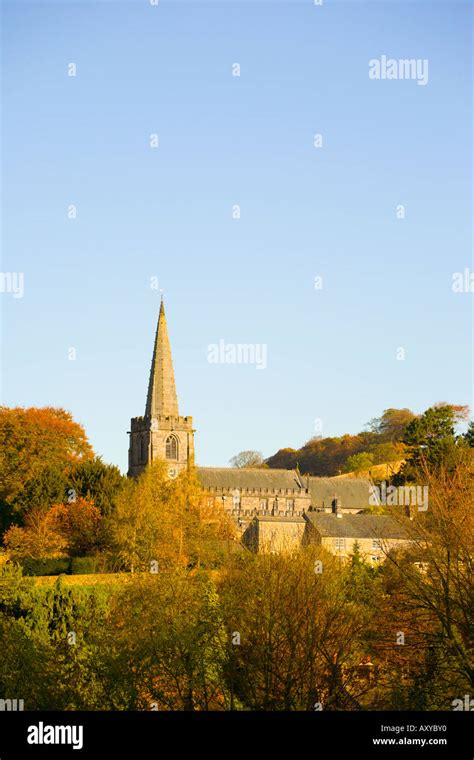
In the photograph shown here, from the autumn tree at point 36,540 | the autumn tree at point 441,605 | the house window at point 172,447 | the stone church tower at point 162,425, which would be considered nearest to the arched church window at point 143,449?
the stone church tower at point 162,425

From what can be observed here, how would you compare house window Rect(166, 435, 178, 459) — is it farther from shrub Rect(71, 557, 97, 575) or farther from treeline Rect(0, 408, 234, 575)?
shrub Rect(71, 557, 97, 575)

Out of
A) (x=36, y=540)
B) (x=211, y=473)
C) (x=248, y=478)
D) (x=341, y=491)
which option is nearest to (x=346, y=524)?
(x=341, y=491)

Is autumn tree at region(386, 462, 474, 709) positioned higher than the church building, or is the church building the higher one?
the church building

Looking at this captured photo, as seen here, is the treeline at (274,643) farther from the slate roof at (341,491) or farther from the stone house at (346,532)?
the slate roof at (341,491)

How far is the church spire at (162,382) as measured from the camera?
110 meters

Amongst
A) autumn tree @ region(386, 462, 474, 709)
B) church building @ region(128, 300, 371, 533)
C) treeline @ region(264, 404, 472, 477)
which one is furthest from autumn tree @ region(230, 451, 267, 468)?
autumn tree @ region(386, 462, 474, 709)

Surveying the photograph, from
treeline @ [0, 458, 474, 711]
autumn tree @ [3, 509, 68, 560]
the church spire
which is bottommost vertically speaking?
treeline @ [0, 458, 474, 711]

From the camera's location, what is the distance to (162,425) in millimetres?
109812

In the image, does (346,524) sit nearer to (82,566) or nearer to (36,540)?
(36,540)

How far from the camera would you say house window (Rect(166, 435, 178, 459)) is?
361 ft

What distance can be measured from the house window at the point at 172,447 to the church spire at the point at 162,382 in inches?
85.8

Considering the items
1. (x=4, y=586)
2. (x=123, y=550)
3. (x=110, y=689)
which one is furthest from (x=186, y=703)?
(x=123, y=550)

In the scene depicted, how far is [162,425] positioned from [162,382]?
4046 mm
